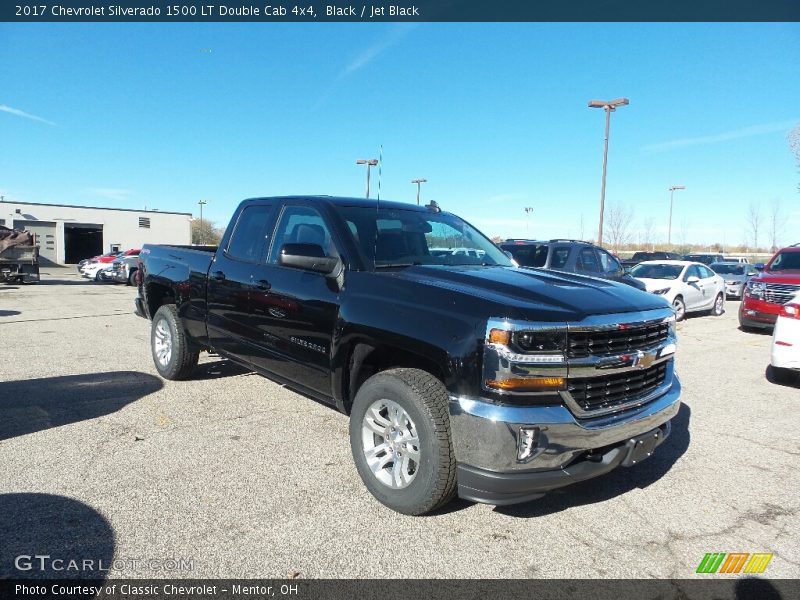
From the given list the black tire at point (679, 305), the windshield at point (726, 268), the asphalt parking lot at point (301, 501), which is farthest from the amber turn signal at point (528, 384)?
the windshield at point (726, 268)

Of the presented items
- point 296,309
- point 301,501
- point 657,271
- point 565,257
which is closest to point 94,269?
point 565,257

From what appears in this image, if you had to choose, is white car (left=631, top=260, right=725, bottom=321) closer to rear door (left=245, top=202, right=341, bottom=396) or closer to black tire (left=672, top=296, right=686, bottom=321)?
black tire (left=672, top=296, right=686, bottom=321)

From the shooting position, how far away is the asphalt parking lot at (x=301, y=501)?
2.77 meters

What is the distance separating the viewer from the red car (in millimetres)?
9991

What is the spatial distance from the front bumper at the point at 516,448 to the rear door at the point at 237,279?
7.92 ft

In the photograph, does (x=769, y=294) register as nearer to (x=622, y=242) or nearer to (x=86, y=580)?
(x=86, y=580)

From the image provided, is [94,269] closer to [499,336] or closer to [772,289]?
[772,289]

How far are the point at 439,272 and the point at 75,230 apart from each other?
59.1 metres

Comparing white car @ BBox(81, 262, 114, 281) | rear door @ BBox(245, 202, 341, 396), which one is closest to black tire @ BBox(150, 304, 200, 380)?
rear door @ BBox(245, 202, 341, 396)

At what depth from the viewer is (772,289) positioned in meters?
10.2

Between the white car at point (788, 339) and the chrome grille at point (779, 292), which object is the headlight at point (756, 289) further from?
the white car at point (788, 339)

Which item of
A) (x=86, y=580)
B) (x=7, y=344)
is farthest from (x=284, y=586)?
(x=7, y=344)

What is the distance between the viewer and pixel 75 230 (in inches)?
Answer: 2092

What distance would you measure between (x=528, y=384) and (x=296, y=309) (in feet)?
6.22
